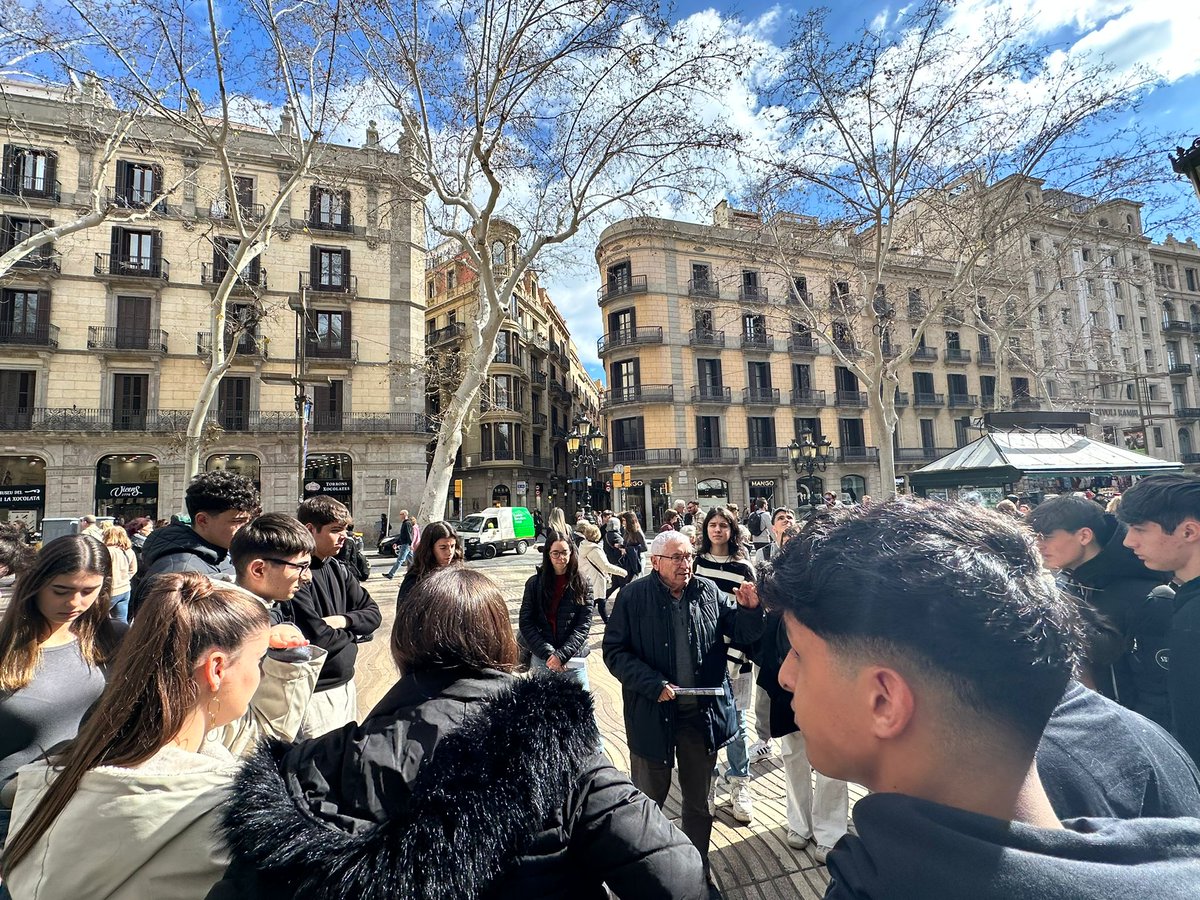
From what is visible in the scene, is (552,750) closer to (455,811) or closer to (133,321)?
(455,811)

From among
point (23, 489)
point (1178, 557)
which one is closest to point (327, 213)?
point (23, 489)

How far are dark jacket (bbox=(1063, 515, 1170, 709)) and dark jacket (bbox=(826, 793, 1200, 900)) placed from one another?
2135 mm

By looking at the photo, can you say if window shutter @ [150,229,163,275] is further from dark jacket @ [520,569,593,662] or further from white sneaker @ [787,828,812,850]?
white sneaker @ [787,828,812,850]

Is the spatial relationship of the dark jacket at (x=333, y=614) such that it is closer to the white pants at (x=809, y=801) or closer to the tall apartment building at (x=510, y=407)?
the white pants at (x=809, y=801)

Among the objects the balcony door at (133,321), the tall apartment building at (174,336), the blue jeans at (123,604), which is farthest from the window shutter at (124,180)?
the blue jeans at (123,604)

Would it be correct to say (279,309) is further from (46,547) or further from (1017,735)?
(1017,735)

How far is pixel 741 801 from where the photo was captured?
12.0ft

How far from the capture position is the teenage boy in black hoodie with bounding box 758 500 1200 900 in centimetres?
68

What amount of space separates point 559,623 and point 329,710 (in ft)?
6.13

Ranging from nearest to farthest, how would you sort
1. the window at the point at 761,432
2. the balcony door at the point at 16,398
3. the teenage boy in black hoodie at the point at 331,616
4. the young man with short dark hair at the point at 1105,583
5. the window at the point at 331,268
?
the young man with short dark hair at the point at 1105,583 → the teenage boy in black hoodie at the point at 331,616 → the balcony door at the point at 16,398 → the window at the point at 331,268 → the window at the point at 761,432

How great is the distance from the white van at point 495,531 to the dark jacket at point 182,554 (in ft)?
55.8

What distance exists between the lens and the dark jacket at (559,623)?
4262mm

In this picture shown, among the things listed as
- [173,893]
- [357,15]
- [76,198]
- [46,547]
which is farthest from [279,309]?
[173,893]

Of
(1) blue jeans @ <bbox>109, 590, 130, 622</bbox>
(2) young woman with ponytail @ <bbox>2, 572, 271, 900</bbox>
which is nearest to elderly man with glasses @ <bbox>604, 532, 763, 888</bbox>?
(2) young woman with ponytail @ <bbox>2, 572, 271, 900</bbox>
